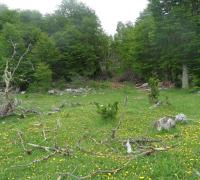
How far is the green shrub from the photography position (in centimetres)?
4894

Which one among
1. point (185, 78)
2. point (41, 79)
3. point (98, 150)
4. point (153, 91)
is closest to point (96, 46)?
point (41, 79)

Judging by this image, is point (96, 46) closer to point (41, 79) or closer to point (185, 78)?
point (41, 79)

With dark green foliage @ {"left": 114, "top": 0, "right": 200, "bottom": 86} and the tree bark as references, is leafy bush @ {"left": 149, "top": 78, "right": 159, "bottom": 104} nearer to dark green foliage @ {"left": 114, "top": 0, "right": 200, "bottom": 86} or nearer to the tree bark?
dark green foliage @ {"left": 114, "top": 0, "right": 200, "bottom": 86}

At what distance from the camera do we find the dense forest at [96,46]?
45.0 metres

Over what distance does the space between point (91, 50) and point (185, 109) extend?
30225mm

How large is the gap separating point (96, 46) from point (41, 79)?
11.5 meters

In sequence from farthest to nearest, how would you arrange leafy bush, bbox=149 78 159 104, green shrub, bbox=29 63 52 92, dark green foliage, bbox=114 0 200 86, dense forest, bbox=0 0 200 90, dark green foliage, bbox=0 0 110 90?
dark green foliage, bbox=0 0 110 90
green shrub, bbox=29 63 52 92
dense forest, bbox=0 0 200 90
dark green foliage, bbox=114 0 200 86
leafy bush, bbox=149 78 159 104

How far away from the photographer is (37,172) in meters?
13.2

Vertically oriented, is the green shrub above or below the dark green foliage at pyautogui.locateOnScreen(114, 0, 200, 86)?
below

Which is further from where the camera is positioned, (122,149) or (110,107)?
(110,107)

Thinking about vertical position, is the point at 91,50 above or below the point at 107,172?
above

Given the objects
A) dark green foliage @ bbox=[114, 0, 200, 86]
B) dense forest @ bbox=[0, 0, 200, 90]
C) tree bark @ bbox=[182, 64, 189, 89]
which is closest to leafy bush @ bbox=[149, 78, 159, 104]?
dark green foliage @ bbox=[114, 0, 200, 86]

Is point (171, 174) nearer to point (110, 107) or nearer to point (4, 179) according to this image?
point (4, 179)

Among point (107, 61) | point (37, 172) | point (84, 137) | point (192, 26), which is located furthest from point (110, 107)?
point (107, 61)
